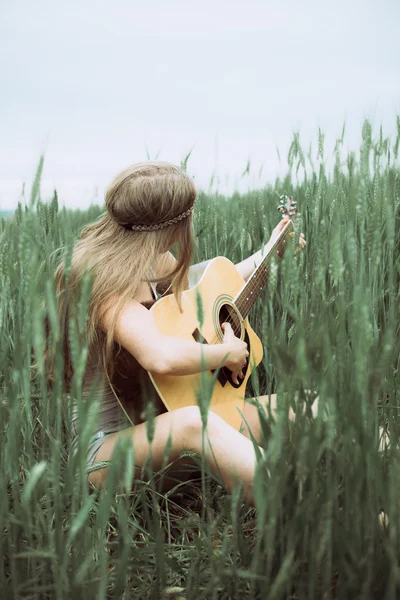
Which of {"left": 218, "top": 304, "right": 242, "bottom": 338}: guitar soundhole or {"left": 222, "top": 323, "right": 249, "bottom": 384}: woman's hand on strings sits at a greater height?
{"left": 218, "top": 304, "right": 242, "bottom": 338}: guitar soundhole

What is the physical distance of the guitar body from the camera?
1.77 meters

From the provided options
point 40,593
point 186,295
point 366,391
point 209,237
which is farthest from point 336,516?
point 209,237

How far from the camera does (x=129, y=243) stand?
1.88 meters

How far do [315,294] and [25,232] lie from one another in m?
0.56

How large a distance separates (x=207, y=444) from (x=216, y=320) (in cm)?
56

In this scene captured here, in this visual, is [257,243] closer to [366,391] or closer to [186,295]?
[186,295]

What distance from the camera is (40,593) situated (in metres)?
1.14

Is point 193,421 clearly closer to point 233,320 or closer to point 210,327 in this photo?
point 210,327

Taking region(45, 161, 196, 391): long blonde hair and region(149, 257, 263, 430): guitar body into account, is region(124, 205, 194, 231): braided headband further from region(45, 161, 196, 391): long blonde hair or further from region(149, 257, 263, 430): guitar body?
region(149, 257, 263, 430): guitar body

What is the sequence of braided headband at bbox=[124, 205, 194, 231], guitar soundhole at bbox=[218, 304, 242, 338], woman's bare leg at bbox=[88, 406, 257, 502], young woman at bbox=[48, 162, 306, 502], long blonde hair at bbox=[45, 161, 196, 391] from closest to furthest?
woman's bare leg at bbox=[88, 406, 257, 502] → young woman at bbox=[48, 162, 306, 502] → long blonde hair at bbox=[45, 161, 196, 391] → braided headband at bbox=[124, 205, 194, 231] → guitar soundhole at bbox=[218, 304, 242, 338]

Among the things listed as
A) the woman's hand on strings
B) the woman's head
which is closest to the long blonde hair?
the woman's head

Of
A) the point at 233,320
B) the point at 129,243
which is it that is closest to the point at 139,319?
the point at 129,243

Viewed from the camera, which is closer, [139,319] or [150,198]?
[139,319]

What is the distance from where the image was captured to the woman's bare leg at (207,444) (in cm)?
148
